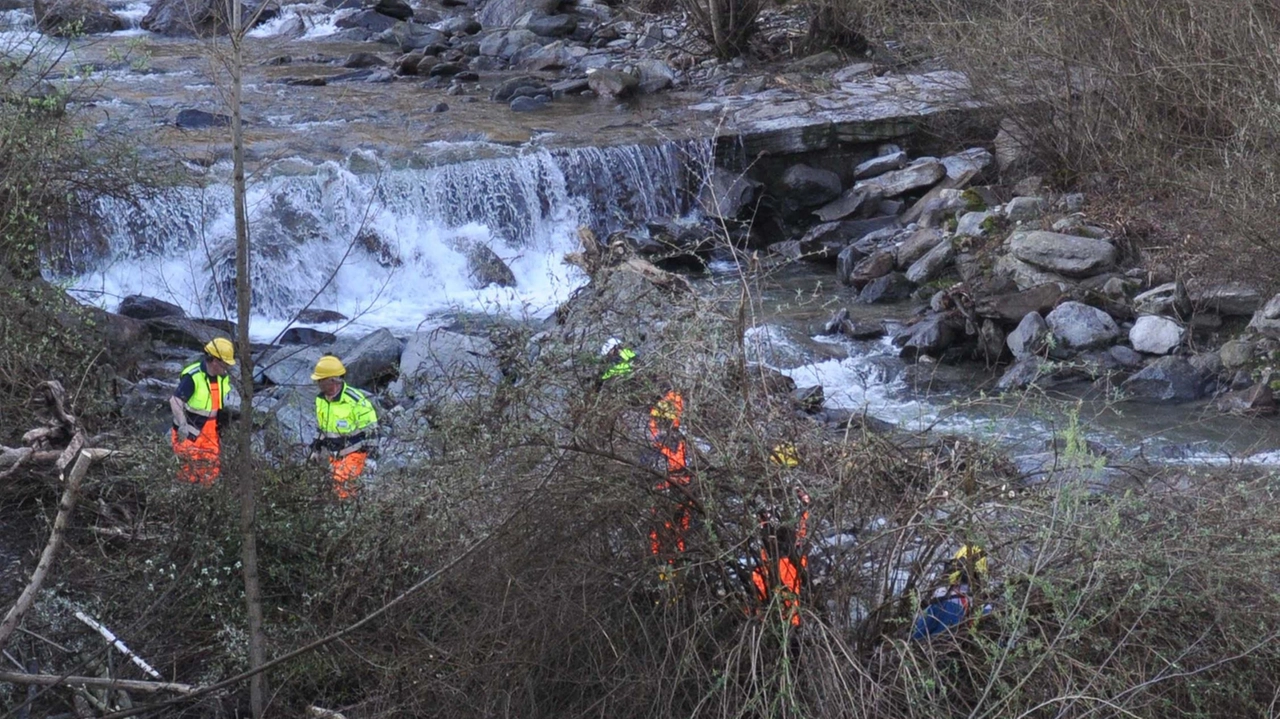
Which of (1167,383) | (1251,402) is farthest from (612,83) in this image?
(1251,402)

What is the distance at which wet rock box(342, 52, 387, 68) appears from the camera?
19469 mm

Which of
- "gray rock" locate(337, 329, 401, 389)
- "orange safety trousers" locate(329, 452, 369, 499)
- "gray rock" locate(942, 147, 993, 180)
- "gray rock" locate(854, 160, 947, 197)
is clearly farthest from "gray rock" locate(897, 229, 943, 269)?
"orange safety trousers" locate(329, 452, 369, 499)

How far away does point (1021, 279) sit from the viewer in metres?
11.7

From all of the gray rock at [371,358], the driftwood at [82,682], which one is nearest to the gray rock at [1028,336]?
the gray rock at [371,358]

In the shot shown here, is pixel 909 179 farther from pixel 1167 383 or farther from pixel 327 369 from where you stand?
pixel 327 369

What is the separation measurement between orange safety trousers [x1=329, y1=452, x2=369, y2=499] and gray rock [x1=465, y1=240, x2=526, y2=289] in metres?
6.71

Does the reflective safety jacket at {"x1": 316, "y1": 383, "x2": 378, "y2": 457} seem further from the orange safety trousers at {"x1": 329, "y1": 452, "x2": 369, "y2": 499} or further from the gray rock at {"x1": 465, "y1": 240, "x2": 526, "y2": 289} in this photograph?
the gray rock at {"x1": 465, "y1": 240, "x2": 526, "y2": 289}

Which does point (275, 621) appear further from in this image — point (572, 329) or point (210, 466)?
point (572, 329)

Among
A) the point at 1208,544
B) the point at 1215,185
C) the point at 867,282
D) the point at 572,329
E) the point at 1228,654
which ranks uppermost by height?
the point at 572,329

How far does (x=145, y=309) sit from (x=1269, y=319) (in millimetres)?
9008

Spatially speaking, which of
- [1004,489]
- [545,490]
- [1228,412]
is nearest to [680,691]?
[545,490]

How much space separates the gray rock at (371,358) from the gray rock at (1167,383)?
225 inches

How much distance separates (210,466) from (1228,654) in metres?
4.26

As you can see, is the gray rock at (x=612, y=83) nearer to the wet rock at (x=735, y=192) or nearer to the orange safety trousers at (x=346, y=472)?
the wet rock at (x=735, y=192)
